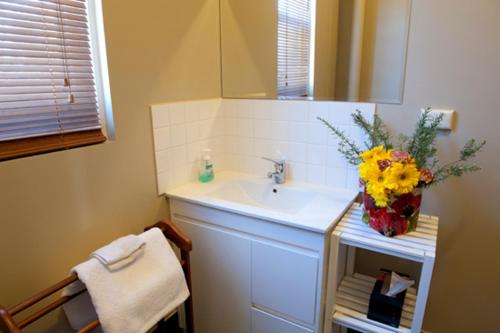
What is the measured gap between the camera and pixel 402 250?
3.95 feet

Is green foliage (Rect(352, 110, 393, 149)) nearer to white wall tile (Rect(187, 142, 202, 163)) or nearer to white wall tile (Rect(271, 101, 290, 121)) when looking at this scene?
white wall tile (Rect(271, 101, 290, 121))

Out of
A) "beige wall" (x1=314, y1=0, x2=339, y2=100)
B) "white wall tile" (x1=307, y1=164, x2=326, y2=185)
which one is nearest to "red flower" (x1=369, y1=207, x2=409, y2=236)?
"white wall tile" (x1=307, y1=164, x2=326, y2=185)

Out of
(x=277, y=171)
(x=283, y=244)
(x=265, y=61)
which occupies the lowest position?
(x=283, y=244)

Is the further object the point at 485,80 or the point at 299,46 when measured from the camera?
the point at 299,46

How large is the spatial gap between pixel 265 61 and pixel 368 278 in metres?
1.31

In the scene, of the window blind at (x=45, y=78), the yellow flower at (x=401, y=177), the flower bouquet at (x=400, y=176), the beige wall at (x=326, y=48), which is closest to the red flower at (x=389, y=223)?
the flower bouquet at (x=400, y=176)

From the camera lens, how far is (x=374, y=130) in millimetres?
1472

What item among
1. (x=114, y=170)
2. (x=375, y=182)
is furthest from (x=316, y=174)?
(x=114, y=170)

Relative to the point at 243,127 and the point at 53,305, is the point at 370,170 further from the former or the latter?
the point at 53,305

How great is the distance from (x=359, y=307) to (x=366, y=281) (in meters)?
0.19

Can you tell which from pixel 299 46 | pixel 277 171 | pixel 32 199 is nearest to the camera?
pixel 32 199

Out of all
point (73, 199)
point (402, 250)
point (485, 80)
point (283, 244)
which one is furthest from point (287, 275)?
point (485, 80)

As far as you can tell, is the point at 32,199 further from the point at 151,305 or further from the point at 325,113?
the point at 325,113

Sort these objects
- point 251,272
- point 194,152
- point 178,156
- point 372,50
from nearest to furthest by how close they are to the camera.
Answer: point 251,272, point 372,50, point 178,156, point 194,152
